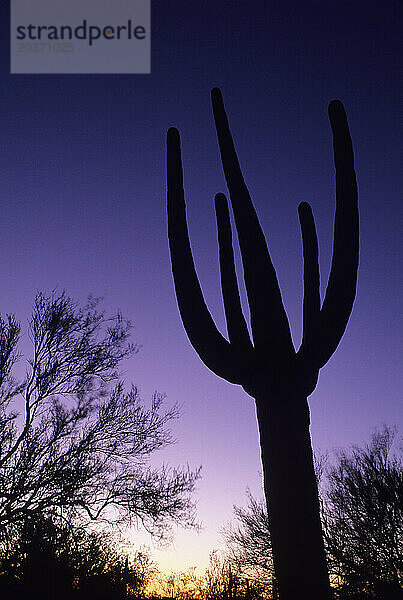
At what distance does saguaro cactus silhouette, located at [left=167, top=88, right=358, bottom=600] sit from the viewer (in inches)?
151

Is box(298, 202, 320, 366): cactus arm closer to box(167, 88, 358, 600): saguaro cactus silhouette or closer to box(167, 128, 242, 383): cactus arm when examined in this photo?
box(167, 88, 358, 600): saguaro cactus silhouette

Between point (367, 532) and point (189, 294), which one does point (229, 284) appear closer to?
point (189, 294)

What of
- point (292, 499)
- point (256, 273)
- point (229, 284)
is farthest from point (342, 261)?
point (292, 499)

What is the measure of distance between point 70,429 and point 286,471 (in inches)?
291

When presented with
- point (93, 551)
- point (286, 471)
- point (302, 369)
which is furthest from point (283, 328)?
point (93, 551)

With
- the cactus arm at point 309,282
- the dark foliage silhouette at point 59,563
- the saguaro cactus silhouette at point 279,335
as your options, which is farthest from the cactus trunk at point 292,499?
the dark foliage silhouette at point 59,563

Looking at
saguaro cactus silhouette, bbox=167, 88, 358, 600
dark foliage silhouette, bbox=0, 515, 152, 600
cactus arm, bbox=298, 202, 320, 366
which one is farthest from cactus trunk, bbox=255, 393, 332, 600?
dark foliage silhouette, bbox=0, 515, 152, 600

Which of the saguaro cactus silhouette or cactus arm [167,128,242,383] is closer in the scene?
the saguaro cactus silhouette

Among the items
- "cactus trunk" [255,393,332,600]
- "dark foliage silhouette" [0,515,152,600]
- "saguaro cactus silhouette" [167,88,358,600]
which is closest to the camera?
"cactus trunk" [255,393,332,600]

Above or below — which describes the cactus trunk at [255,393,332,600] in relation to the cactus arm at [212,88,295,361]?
below

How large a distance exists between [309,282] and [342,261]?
57 cm

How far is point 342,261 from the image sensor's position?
4.76m

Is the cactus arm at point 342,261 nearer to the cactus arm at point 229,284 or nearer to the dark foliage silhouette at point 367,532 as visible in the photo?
the cactus arm at point 229,284

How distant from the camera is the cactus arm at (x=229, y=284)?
473 cm
